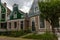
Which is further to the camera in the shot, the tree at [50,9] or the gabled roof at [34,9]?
the gabled roof at [34,9]

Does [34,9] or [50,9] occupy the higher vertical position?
[50,9]

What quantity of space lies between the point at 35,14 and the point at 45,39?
43.8 ft

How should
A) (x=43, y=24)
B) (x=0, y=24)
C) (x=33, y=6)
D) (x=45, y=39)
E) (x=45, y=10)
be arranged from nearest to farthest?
1. (x=45, y=39)
2. (x=45, y=10)
3. (x=43, y=24)
4. (x=33, y=6)
5. (x=0, y=24)

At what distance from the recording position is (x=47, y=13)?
2505 centimetres

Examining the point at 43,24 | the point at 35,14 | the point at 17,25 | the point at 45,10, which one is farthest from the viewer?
the point at 17,25

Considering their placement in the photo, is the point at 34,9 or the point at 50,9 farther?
the point at 34,9

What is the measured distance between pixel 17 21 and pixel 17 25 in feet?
3.54

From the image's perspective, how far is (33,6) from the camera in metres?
37.1

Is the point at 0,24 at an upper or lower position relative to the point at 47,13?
lower

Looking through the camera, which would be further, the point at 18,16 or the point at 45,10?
the point at 18,16

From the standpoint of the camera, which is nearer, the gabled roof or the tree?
the tree

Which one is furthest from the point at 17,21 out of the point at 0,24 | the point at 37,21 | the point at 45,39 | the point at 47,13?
the point at 45,39

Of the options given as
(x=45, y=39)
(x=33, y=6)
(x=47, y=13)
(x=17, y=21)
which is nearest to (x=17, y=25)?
(x=17, y=21)

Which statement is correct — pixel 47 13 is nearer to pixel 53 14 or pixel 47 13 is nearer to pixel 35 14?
pixel 53 14
